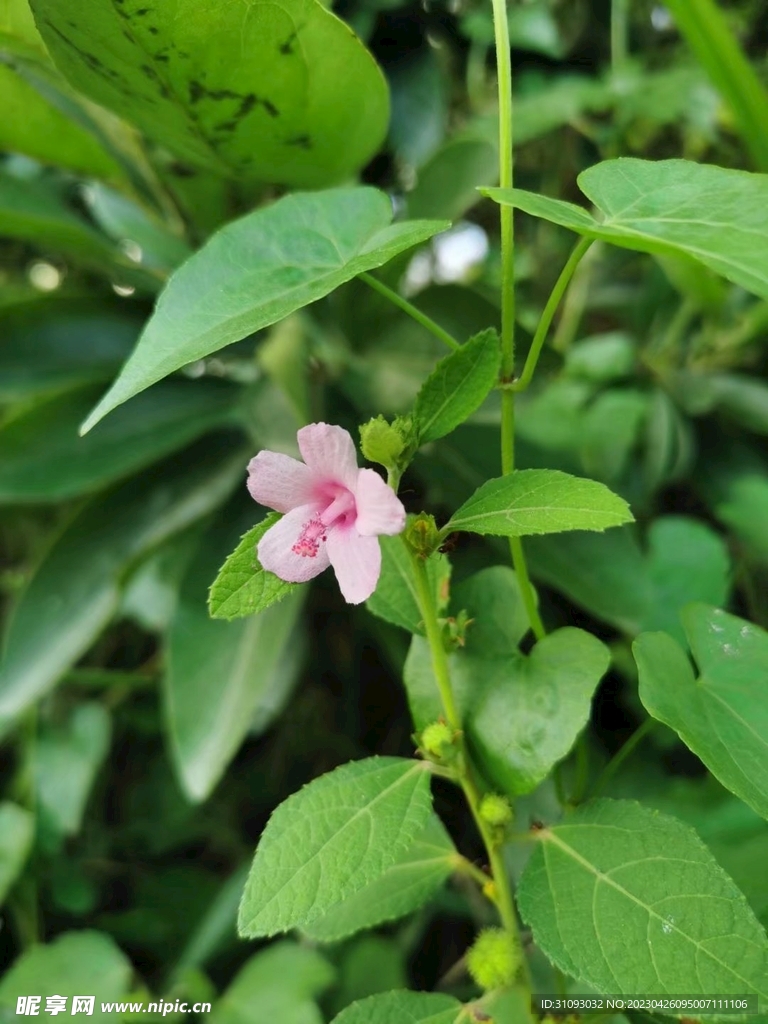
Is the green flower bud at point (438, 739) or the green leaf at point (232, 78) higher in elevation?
the green leaf at point (232, 78)

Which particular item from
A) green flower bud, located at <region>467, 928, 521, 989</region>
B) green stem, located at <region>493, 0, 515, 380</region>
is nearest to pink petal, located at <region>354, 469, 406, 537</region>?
green stem, located at <region>493, 0, 515, 380</region>

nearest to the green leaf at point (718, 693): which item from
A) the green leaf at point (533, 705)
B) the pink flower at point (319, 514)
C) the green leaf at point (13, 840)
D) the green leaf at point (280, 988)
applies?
the green leaf at point (533, 705)

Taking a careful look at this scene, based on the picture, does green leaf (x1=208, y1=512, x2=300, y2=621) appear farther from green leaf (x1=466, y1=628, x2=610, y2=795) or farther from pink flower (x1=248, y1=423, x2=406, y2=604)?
green leaf (x1=466, y1=628, x2=610, y2=795)

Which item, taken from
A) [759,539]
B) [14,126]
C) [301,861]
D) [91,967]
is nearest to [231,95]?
[14,126]

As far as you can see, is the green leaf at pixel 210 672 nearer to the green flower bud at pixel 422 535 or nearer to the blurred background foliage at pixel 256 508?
the blurred background foliage at pixel 256 508

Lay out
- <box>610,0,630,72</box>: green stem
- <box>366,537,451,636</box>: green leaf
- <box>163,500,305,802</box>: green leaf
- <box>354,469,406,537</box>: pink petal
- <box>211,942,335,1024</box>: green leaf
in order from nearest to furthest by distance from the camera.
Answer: <box>354,469,406,537</box>: pink petal
<box>366,537,451,636</box>: green leaf
<box>211,942,335,1024</box>: green leaf
<box>163,500,305,802</box>: green leaf
<box>610,0,630,72</box>: green stem
